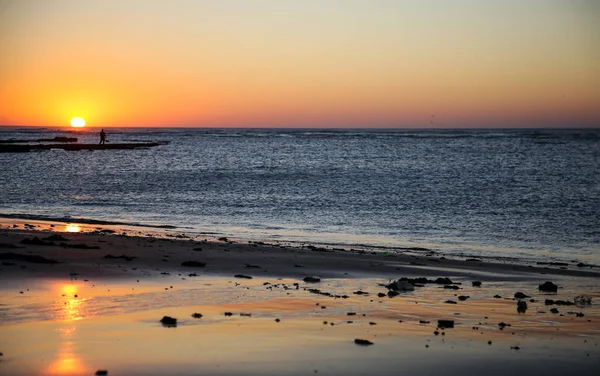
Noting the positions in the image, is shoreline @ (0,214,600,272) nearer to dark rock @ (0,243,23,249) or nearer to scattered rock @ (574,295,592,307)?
scattered rock @ (574,295,592,307)

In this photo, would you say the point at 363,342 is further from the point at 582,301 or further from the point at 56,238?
the point at 56,238

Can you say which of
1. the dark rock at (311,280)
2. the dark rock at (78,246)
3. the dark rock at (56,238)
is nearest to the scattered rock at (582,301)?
the dark rock at (311,280)

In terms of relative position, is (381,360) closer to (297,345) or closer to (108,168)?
(297,345)

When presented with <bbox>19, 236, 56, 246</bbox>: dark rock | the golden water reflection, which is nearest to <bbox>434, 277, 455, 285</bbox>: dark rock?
<bbox>19, 236, 56, 246</bbox>: dark rock

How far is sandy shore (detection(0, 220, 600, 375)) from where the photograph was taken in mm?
10211

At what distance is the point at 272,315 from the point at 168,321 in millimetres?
2056

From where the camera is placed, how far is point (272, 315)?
1330 centimetres

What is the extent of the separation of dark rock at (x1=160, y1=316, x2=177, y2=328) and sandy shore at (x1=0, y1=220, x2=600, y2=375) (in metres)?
0.15

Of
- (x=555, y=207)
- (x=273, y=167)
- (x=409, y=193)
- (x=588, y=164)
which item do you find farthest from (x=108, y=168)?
(x=588, y=164)

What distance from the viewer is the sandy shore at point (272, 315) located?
33.5 feet

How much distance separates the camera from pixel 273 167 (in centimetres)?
8638

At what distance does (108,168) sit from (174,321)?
68412 millimetres

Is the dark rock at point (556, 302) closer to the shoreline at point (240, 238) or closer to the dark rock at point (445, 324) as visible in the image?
the dark rock at point (445, 324)

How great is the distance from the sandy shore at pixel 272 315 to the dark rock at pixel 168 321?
147 mm
